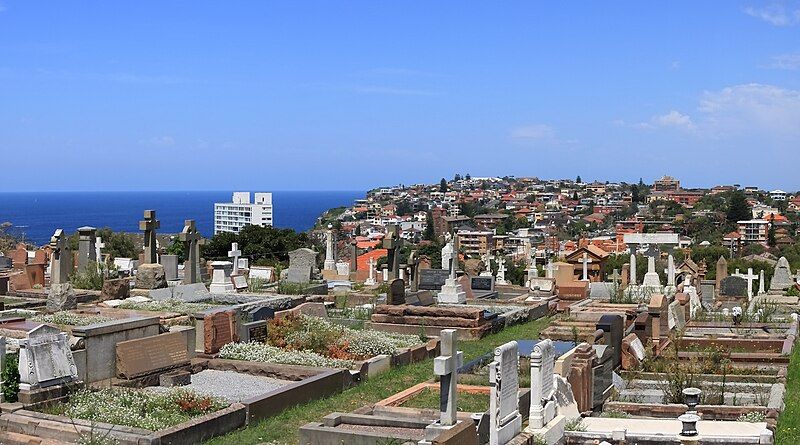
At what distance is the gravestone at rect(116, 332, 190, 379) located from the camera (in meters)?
11.9

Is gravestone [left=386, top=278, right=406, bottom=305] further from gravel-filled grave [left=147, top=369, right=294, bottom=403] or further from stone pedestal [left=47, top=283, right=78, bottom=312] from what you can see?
stone pedestal [left=47, top=283, right=78, bottom=312]

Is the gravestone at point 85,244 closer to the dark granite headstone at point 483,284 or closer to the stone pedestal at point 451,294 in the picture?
the stone pedestal at point 451,294

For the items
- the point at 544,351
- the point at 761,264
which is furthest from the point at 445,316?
the point at 761,264

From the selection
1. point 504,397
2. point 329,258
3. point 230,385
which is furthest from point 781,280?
point 504,397

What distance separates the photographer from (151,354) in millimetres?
12281

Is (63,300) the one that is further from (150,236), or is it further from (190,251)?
(150,236)

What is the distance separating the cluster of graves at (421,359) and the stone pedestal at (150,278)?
4 centimetres

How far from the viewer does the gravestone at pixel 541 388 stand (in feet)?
31.7

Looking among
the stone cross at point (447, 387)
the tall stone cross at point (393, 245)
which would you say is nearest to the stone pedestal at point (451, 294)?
the tall stone cross at point (393, 245)

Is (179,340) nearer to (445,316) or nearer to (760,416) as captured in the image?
(445,316)

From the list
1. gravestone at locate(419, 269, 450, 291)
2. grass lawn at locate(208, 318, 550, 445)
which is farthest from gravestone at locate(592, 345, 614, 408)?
gravestone at locate(419, 269, 450, 291)

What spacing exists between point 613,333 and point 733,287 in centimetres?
1659

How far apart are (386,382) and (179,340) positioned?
3065 millimetres

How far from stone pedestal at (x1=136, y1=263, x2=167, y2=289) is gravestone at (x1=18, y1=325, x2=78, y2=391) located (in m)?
10.2
